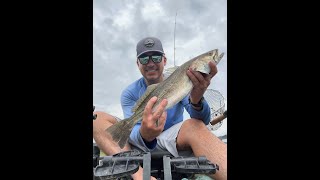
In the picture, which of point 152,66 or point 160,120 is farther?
point 152,66

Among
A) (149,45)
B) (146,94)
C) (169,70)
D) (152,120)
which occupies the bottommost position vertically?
(152,120)

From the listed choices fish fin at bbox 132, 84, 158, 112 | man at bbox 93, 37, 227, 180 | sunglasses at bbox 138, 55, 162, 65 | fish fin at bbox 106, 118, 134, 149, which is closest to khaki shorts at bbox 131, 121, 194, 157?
man at bbox 93, 37, 227, 180

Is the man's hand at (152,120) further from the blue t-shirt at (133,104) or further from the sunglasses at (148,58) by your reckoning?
the sunglasses at (148,58)

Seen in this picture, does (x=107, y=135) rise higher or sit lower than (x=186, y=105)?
lower

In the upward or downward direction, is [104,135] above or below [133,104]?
below

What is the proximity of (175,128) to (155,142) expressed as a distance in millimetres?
147

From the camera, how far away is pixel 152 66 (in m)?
1.65

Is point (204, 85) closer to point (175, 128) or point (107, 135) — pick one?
point (175, 128)

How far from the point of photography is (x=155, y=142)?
1609mm

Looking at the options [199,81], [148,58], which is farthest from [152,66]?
[199,81]

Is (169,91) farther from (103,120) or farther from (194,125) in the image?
(103,120)

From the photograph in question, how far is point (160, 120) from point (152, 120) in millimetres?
46

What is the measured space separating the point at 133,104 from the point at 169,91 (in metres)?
0.23
